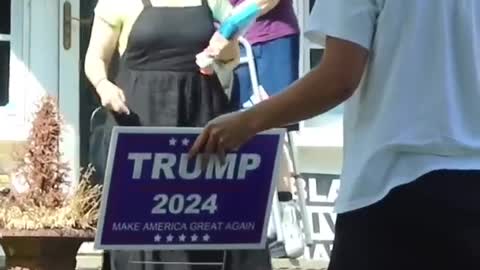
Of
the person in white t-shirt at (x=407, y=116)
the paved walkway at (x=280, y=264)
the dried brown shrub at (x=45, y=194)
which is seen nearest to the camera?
the person in white t-shirt at (x=407, y=116)

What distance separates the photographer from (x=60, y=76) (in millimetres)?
5816

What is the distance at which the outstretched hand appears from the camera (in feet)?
7.01

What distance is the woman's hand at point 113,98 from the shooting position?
4087 millimetres

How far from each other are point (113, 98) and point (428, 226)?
7.30ft

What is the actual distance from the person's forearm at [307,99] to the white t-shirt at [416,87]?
79 mm

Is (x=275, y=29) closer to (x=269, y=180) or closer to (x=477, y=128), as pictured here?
(x=269, y=180)

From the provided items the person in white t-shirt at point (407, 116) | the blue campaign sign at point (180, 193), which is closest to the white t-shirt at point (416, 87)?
the person in white t-shirt at point (407, 116)

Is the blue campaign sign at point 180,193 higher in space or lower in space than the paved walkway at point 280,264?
higher

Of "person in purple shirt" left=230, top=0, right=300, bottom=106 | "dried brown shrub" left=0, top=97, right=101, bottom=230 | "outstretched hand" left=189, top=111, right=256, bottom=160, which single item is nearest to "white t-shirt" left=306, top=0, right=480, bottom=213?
"outstretched hand" left=189, top=111, right=256, bottom=160

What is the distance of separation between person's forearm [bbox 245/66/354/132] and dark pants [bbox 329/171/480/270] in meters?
0.19

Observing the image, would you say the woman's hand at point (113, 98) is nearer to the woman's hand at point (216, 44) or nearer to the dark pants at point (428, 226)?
the woman's hand at point (216, 44)

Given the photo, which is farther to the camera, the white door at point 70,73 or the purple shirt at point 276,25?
the white door at point 70,73

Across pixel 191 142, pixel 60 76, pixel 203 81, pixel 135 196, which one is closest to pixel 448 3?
pixel 191 142

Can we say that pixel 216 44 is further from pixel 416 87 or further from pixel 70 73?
pixel 416 87
